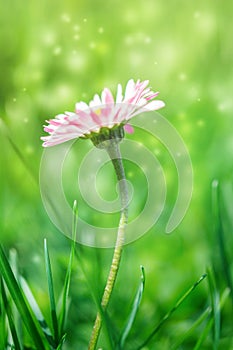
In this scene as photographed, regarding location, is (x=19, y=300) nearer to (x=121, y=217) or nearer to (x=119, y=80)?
(x=121, y=217)

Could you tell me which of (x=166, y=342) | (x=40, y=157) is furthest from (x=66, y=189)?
(x=166, y=342)

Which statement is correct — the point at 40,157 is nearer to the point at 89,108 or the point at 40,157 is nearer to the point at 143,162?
the point at 143,162

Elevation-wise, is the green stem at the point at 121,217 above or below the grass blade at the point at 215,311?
above

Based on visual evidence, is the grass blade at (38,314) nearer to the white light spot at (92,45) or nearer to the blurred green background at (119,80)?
the blurred green background at (119,80)

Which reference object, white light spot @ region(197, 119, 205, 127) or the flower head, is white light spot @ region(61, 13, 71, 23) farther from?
the flower head

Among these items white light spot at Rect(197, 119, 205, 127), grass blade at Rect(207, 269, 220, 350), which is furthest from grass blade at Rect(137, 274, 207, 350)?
white light spot at Rect(197, 119, 205, 127)

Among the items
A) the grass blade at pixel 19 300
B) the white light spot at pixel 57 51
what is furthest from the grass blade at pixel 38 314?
the white light spot at pixel 57 51
